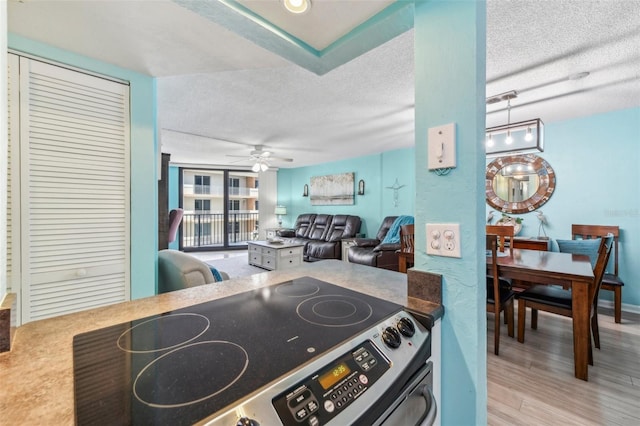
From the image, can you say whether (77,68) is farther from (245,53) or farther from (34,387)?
(34,387)

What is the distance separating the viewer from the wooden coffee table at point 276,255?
459cm

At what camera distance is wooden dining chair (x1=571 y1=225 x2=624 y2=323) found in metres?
2.57

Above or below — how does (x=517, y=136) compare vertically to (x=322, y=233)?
above

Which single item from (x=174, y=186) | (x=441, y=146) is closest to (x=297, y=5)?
(x=441, y=146)

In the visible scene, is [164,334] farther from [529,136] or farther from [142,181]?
[529,136]

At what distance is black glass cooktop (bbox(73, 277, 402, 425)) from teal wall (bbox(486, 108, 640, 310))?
3863 mm

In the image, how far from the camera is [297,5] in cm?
111

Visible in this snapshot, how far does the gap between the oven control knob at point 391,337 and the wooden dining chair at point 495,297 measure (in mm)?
1716

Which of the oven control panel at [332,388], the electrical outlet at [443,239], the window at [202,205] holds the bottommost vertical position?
the oven control panel at [332,388]

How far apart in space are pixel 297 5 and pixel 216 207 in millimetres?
7206

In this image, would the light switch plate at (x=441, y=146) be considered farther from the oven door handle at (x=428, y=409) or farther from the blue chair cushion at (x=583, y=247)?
the blue chair cushion at (x=583, y=247)

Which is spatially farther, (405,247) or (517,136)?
(405,247)

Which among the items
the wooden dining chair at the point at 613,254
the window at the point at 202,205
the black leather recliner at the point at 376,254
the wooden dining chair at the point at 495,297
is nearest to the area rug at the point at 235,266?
the black leather recliner at the point at 376,254

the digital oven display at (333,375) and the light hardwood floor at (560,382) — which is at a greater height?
the digital oven display at (333,375)
